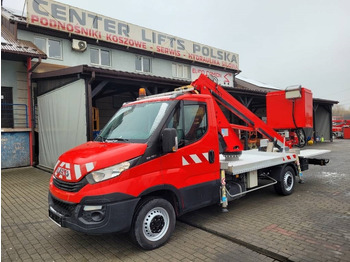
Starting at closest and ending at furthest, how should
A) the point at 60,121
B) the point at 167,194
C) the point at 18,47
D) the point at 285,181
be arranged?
the point at 167,194
the point at 285,181
the point at 60,121
the point at 18,47

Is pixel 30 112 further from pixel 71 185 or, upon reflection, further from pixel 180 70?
pixel 180 70

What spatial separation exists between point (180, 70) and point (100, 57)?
250 inches

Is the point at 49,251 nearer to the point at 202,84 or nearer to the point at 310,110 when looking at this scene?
the point at 202,84

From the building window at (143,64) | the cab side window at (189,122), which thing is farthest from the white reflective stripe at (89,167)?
the building window at (143,64)

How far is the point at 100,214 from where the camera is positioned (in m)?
3.32

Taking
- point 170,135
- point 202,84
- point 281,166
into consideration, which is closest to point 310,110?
point 281,166

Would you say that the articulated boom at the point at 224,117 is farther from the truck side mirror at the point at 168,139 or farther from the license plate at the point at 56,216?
the license plate at the point at 56,216

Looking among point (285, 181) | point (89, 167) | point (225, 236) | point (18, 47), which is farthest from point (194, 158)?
point (18, 47)

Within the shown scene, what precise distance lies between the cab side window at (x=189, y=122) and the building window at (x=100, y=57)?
39.5 feet

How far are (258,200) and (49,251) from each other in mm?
4541

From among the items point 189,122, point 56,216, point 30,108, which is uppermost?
point 30,108

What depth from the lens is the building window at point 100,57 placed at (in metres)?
14.8

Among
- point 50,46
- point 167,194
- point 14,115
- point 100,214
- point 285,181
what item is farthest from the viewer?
point 50,46

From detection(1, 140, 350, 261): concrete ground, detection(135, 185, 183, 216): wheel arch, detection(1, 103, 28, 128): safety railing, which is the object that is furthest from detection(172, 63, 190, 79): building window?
detection(135, 185, 183, 216): wheel arch
